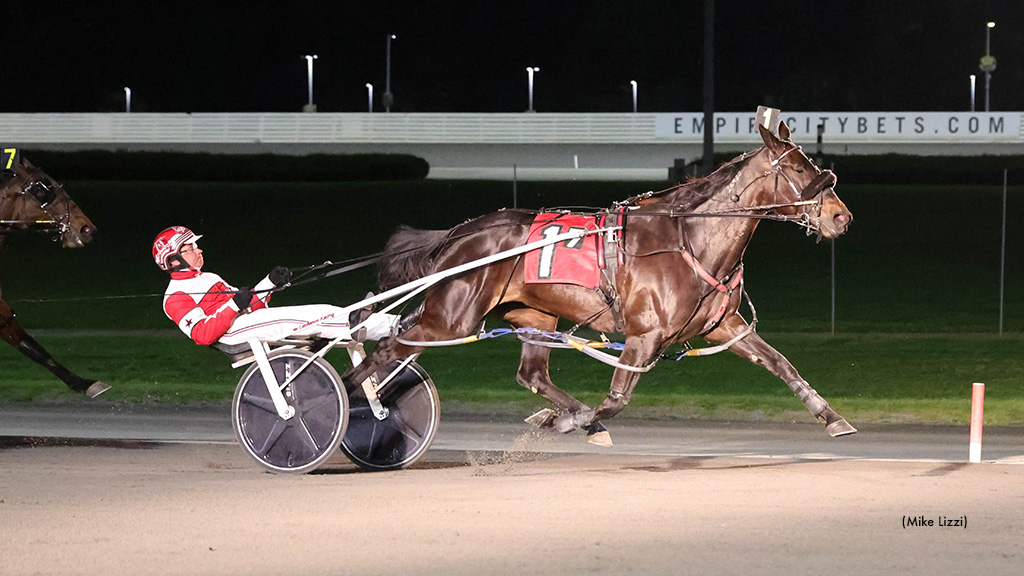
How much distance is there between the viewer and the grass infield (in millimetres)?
13734

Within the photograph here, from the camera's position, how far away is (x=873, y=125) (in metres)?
50.7

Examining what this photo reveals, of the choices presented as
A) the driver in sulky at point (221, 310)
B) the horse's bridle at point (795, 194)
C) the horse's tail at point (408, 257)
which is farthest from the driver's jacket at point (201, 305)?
the horse's bridle at point (795, 194)

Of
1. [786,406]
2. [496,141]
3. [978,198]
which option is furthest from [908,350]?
[496,141]

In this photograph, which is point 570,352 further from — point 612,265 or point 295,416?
point 295,416

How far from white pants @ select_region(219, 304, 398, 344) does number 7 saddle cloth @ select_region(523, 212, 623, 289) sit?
3.09ft

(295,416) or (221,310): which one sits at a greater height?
(221,310)

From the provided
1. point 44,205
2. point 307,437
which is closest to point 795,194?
point 307,437

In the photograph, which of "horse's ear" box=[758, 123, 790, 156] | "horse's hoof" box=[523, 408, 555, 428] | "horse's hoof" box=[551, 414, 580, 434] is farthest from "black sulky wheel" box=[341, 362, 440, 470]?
"horse's ear" box=[758, 123, 790, 156]

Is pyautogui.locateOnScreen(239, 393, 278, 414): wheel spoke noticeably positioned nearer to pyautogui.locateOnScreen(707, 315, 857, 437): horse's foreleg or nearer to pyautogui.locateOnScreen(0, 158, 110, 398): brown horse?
pyautogui.locateOnScreen(0, 158, 110, 398): brown horse

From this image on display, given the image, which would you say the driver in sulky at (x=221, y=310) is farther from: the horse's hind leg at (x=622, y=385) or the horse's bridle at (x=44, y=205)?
the horse's bridle at (x=44, y=205)

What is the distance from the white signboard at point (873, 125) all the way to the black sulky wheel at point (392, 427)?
40.1 metres

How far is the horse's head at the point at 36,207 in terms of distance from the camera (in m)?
10.8
